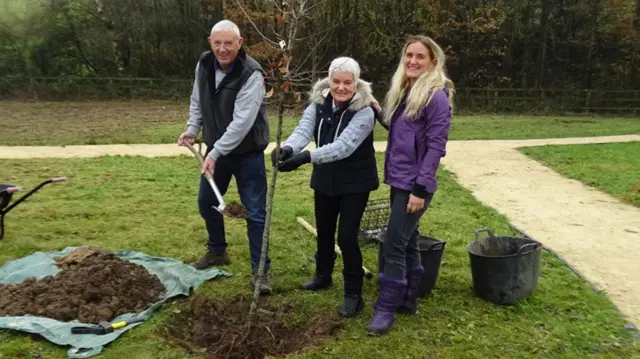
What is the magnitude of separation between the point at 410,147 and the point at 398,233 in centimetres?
52

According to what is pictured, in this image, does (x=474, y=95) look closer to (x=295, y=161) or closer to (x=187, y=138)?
(x=187, y=138)

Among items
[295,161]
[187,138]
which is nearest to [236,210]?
[187,138]

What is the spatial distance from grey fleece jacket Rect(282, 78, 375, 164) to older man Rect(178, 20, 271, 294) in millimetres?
442

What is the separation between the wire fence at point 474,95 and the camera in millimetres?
21141

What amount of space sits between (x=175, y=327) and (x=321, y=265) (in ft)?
3.70

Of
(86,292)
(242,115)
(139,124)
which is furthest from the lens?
(139,124)

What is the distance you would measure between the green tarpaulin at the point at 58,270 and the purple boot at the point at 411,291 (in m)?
1.39

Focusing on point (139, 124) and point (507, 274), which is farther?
point (139, 124)

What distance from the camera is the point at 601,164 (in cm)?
990

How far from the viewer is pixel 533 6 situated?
22078mm

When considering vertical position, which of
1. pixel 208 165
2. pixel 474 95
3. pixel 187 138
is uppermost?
pixel 187 138

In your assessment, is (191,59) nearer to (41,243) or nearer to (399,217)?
(41,243)

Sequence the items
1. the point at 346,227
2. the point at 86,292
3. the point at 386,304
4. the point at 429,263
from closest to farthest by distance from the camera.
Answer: the point at 386,304 → the point at 346,227 → the point at 86,292 → the point at 429,263

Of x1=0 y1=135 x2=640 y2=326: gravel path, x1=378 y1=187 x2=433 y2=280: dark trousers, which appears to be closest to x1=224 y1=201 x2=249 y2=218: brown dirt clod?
x1=378 y1=187 x2=433 y2=280: dark trousers
